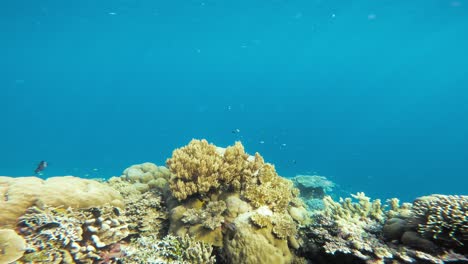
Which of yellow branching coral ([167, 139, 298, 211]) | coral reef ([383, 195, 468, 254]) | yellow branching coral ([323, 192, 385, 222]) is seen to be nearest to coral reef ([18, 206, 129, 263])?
yellow branching coral ([167, 139, 298, 211])

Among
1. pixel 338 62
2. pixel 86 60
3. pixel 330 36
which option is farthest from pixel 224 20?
pixel 338 62

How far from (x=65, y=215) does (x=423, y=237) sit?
6607 millimetres

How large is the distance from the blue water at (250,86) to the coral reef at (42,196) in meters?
24.0

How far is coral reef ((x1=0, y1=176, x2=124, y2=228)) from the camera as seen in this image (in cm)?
441

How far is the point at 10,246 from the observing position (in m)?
3.68

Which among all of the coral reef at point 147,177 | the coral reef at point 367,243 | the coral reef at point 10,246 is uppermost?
the coral reef at point 147,177

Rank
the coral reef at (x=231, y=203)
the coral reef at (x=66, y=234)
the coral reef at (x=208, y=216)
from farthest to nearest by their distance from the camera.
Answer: the coral reef at (x=208, y=216)
the coral reef at (x=231, y=203)
the coral reef at (x=66, y=234)

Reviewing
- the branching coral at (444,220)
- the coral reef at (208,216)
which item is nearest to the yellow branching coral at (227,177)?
the coral reef at (208,216)

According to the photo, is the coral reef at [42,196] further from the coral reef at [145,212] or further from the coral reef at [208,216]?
the coral reef at [208,216]

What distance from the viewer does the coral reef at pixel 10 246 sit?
3582 millimetres

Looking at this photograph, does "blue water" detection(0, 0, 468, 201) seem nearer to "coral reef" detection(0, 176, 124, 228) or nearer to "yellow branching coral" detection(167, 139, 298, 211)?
"yellow branching coral" detection(167, 139, 298, 211)

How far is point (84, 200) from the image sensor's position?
202 inches

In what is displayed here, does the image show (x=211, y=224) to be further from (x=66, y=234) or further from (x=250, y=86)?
(x=250, y=86)

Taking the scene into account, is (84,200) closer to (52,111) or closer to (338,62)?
(338,62)
